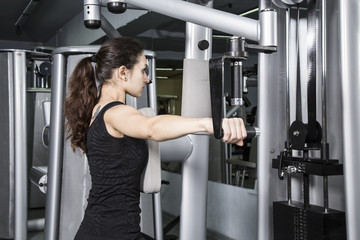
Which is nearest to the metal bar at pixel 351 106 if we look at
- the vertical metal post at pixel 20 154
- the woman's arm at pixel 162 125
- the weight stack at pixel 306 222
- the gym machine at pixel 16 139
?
the weight stack at pixel 306 222

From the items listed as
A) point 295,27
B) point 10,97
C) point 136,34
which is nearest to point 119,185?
point 295,27

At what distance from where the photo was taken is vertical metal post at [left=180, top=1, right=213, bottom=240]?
1792mm

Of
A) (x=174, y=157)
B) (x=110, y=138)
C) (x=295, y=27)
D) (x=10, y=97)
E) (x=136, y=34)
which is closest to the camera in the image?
(x=110, y=138)

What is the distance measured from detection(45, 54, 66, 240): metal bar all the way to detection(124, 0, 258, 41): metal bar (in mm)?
1140

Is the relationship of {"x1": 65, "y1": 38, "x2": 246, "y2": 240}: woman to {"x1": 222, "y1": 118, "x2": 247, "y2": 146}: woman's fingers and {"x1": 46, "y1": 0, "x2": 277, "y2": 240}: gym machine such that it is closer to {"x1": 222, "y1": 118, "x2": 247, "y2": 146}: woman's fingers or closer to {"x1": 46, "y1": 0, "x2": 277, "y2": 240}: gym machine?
{"x1": 46, "y1": 0, "x2": 277, "y2": 240}: gym machine

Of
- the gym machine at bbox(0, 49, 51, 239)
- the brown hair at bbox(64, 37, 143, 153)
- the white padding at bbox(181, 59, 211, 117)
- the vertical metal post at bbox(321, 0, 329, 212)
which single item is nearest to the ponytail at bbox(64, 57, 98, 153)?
the brown hair at bbox(64, 37, 143, 153)

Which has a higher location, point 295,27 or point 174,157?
point 295,27

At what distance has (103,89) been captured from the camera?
155cm

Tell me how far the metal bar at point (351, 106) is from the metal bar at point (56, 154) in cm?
157

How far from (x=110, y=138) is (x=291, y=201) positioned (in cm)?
84

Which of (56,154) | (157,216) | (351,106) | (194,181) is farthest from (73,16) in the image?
(351,106)

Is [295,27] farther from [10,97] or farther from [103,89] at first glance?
[10,97]

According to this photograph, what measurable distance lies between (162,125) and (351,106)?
2.15 ft

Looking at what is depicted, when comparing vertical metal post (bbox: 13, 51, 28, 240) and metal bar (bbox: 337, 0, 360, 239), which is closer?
metal bar (bbox: 337, 0, 360, 239)
